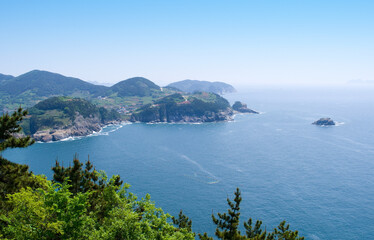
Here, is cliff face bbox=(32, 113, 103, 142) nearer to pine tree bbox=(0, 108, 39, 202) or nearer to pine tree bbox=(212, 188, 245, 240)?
pine tree bbox=(0, 108, 39, 202)

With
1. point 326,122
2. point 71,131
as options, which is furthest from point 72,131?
point 326,122

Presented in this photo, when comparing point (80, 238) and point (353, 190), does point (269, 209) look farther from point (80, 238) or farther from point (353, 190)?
point (80, 238)

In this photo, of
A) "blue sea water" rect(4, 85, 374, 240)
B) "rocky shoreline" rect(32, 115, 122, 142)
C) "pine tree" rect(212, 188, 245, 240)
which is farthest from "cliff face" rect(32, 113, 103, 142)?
"pine tree" rect(212, 188, 245, 240)

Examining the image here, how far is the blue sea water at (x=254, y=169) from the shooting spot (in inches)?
2729

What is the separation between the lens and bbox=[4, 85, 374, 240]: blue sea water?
6931cm

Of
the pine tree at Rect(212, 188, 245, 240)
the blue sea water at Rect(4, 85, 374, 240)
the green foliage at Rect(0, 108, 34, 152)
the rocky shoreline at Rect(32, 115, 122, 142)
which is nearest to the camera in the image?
the green foliage at Rect(0, 108, 34, 152)

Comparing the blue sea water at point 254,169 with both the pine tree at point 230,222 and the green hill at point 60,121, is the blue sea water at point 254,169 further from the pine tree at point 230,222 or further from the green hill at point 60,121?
the pine tree at point 230,222

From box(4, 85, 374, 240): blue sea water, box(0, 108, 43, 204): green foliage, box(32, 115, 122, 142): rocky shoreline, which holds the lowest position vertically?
box(4, 85, 374, 240): blue sea water

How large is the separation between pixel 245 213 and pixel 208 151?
62640mm

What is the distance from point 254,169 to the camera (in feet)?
338

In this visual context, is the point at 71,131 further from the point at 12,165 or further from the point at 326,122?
the point at 326,122

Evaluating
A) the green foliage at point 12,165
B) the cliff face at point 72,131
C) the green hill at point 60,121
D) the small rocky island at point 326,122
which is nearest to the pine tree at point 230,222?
the green foliage at point 12,165

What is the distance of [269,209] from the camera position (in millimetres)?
71562

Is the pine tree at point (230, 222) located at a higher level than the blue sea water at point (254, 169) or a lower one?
higher
